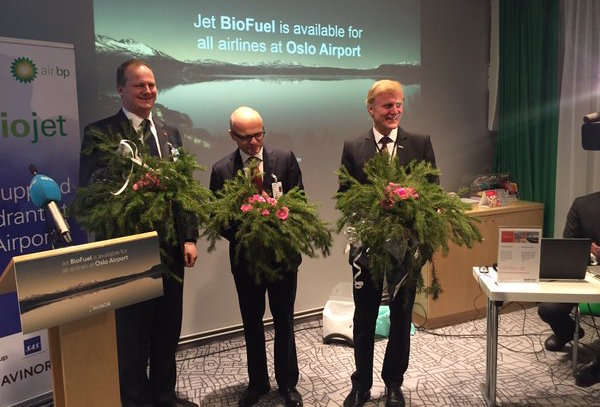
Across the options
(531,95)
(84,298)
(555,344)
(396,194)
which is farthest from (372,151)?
(531,95)

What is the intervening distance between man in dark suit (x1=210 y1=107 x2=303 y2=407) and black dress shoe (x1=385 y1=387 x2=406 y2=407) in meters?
0.49

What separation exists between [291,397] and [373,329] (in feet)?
1.98

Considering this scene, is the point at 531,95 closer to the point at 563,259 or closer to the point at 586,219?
the point at 586,219

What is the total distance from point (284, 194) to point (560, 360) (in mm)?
2243

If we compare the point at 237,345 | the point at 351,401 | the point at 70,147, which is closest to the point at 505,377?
the point at 351,401

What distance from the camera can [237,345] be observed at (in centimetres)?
387

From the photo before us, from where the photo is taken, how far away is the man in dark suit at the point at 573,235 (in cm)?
339

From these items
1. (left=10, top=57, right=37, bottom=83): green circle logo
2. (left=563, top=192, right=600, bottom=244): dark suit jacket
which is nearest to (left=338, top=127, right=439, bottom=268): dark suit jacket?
(left=563, top=192, right=600, bottom=244): dark suit jacket

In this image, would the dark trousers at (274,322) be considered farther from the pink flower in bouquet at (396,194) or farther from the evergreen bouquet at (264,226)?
the pink flower in bouquet at (396,194)

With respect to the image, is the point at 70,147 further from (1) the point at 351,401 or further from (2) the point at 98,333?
Result: (1) the point at 351,401

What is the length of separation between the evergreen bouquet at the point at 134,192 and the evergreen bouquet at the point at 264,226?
5.2 inches

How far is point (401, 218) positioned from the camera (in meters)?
2.48

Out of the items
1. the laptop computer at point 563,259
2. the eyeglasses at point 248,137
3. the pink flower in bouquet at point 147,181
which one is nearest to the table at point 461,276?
the laptop computer at point 563,259

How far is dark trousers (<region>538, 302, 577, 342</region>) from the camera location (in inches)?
137
